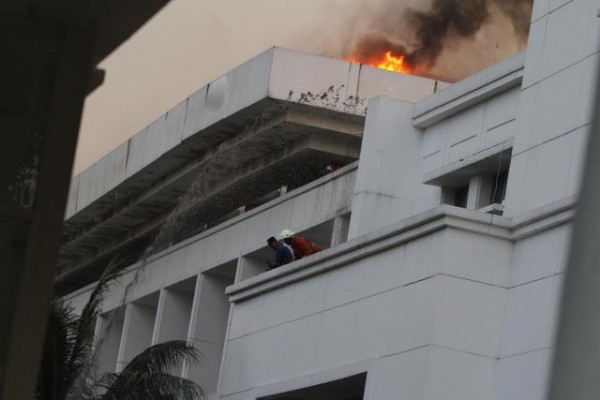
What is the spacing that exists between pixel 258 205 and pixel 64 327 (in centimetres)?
1174

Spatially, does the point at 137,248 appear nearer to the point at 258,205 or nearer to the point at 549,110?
the point at 258,205

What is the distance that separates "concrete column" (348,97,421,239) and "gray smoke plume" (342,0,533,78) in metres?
12.7

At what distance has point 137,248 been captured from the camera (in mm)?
42812

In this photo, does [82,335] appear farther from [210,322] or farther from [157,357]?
[210,322]

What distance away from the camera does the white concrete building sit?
22.9 metres

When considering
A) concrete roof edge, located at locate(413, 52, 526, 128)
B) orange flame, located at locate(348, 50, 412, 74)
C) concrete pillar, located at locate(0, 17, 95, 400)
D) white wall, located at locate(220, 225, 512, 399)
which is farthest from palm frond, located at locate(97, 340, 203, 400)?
concrete pillar, located at locate(0, 17, 95, 400)

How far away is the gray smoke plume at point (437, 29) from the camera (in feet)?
142

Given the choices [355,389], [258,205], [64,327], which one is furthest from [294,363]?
[258,205]

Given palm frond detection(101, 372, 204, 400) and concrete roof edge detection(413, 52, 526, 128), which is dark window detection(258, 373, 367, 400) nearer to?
palm frond detection(101, 372, 204, 400)

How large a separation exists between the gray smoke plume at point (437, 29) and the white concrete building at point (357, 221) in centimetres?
778

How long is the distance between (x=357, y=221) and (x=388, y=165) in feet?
4.41

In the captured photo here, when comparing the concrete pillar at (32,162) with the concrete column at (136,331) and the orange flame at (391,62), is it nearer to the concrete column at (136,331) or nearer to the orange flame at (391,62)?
the concrete column at (136,331)

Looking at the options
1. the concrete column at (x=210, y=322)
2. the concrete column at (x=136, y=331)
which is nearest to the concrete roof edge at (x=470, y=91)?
the concrete column at (x=210, y=322)

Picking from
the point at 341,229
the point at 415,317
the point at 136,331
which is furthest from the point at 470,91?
the point at 136,331
